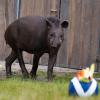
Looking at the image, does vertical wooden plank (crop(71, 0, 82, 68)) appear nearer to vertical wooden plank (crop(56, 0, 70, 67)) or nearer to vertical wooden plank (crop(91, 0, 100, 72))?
vertical wooden plank (crop(56, 0, 70, 67))

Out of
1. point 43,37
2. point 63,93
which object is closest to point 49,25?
point 43,37

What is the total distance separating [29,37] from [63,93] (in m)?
3.01

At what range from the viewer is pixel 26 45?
31.6 feet

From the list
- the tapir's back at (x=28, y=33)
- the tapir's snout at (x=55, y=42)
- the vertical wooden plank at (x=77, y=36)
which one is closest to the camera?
the tapir's snout at (x=55, y=42)

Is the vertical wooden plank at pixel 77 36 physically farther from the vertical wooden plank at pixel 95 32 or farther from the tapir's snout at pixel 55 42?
the tapir's snout at pixel 55 42

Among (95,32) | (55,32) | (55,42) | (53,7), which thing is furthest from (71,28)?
(55,42)

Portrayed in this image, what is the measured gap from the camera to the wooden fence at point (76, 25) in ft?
38.9

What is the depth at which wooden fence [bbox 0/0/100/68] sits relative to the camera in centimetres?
1186

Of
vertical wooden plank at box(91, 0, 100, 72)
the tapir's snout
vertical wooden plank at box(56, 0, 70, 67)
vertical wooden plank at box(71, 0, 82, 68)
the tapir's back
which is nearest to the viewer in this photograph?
the tapir's snout

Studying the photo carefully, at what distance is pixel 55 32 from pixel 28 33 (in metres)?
0.71

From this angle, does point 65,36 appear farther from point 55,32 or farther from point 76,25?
point 55,32

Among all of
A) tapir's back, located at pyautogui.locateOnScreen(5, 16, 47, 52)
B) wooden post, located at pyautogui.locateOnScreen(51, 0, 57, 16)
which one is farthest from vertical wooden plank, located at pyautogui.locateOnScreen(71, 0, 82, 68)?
tapir's back, located at pyautogui.locateOnScreen(5, 16, 47, 52)

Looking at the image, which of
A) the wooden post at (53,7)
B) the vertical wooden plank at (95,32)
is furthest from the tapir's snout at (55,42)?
the wooden post at (53,7)

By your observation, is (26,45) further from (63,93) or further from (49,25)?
(63,93)
